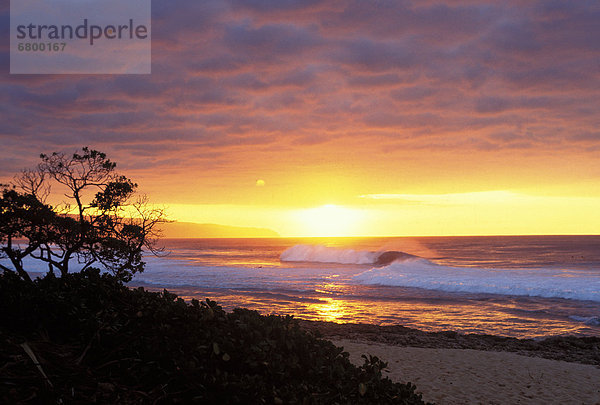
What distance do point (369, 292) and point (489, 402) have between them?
1017 inches

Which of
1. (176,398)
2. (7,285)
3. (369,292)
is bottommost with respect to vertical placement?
(369,292)

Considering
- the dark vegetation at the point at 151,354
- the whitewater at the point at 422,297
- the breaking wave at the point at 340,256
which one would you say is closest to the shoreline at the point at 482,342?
the whitewater at the point at 422,297

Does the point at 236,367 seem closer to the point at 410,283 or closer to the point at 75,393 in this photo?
the point at 75,393

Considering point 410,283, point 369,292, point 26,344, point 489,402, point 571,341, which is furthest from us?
point 410,283

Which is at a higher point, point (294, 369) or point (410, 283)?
point (294, 369)

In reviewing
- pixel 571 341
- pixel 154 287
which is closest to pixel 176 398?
pixel 571 341

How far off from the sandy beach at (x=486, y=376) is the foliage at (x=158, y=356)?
7.42 metres

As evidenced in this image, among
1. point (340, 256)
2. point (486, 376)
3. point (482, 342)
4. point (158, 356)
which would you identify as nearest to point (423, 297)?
point (482, 342)

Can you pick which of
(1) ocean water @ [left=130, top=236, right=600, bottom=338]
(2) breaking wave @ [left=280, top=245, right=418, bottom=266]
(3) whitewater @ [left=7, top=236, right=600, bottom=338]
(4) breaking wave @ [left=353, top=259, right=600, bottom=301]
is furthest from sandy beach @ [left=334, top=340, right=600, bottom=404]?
(2) breaking wave @ [left=280, top=245, right=418, bottom=266]

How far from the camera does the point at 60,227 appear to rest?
18.2 m

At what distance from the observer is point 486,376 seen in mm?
12078

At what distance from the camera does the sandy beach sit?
10.4 metres

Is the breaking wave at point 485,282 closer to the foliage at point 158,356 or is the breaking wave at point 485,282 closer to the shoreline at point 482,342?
the shoreline at point 482,342

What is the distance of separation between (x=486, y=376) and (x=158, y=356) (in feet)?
37.1
